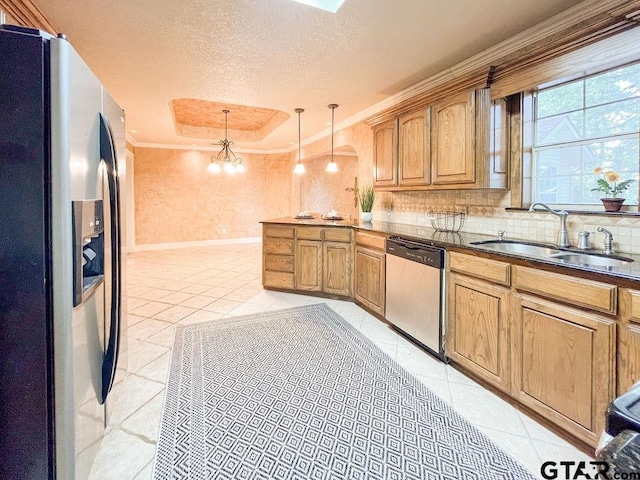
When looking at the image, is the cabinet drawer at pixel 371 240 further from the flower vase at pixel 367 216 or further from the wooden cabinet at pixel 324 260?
the flower vase at pixel 367 216

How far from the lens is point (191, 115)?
5621mm

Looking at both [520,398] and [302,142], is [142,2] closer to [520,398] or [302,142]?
[520,398]

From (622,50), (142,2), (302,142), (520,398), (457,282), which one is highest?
(302,142)

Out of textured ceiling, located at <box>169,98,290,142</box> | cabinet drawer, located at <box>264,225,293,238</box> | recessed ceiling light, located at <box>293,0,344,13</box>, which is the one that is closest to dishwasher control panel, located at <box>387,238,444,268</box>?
cabinet drawer, located at <box>264,225,293,238</box>

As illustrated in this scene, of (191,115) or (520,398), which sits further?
(191,115)

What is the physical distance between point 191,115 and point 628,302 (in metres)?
6.05

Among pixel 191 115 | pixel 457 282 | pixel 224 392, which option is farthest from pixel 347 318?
pixel 191 115

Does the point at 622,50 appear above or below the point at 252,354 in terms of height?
above

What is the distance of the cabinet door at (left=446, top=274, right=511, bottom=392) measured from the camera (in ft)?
6.39

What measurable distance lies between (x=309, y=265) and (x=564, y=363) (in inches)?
111

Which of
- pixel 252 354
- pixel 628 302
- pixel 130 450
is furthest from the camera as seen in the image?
pixel 252 354

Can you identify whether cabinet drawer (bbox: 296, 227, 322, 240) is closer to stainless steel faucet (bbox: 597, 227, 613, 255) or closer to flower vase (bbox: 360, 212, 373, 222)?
flower vase (bbox: 360, 212, 373, 222)

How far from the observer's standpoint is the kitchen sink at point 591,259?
1.79 metres

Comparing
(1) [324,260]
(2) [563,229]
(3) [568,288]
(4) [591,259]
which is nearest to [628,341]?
(3) [568,288]
